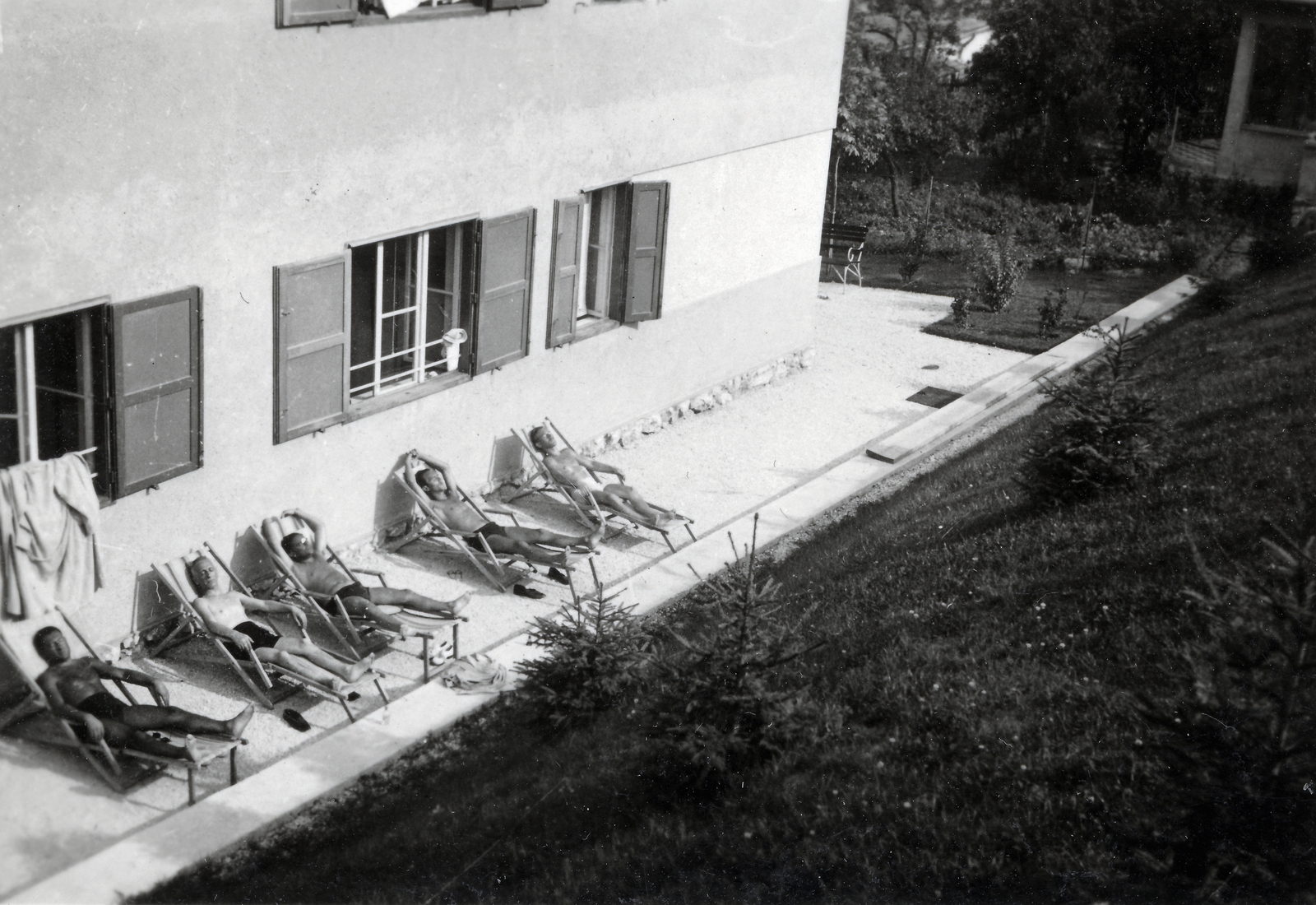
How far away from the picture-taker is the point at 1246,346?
1298cm

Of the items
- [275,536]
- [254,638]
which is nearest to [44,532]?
[254,638]

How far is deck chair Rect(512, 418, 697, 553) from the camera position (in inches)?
406

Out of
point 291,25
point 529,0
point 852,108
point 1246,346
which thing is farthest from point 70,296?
point 852,108

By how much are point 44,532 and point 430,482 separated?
289 cm

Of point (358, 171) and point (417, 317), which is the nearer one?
point (358, 171)

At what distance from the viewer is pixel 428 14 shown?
9234 millimetres

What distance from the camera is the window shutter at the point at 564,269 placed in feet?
35.4

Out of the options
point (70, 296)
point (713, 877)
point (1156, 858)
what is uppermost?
point (70, 296)

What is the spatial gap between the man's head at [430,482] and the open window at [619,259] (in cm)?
184


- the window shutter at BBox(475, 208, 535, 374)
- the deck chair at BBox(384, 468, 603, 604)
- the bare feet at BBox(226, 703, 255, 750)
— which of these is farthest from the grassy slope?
the window shutter at BBox(475, 208, 535, 374)

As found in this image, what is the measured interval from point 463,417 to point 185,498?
248 cm

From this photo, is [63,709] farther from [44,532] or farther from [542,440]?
[542,440]

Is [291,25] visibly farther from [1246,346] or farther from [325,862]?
[1246,346]

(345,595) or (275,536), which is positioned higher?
(275,536)
